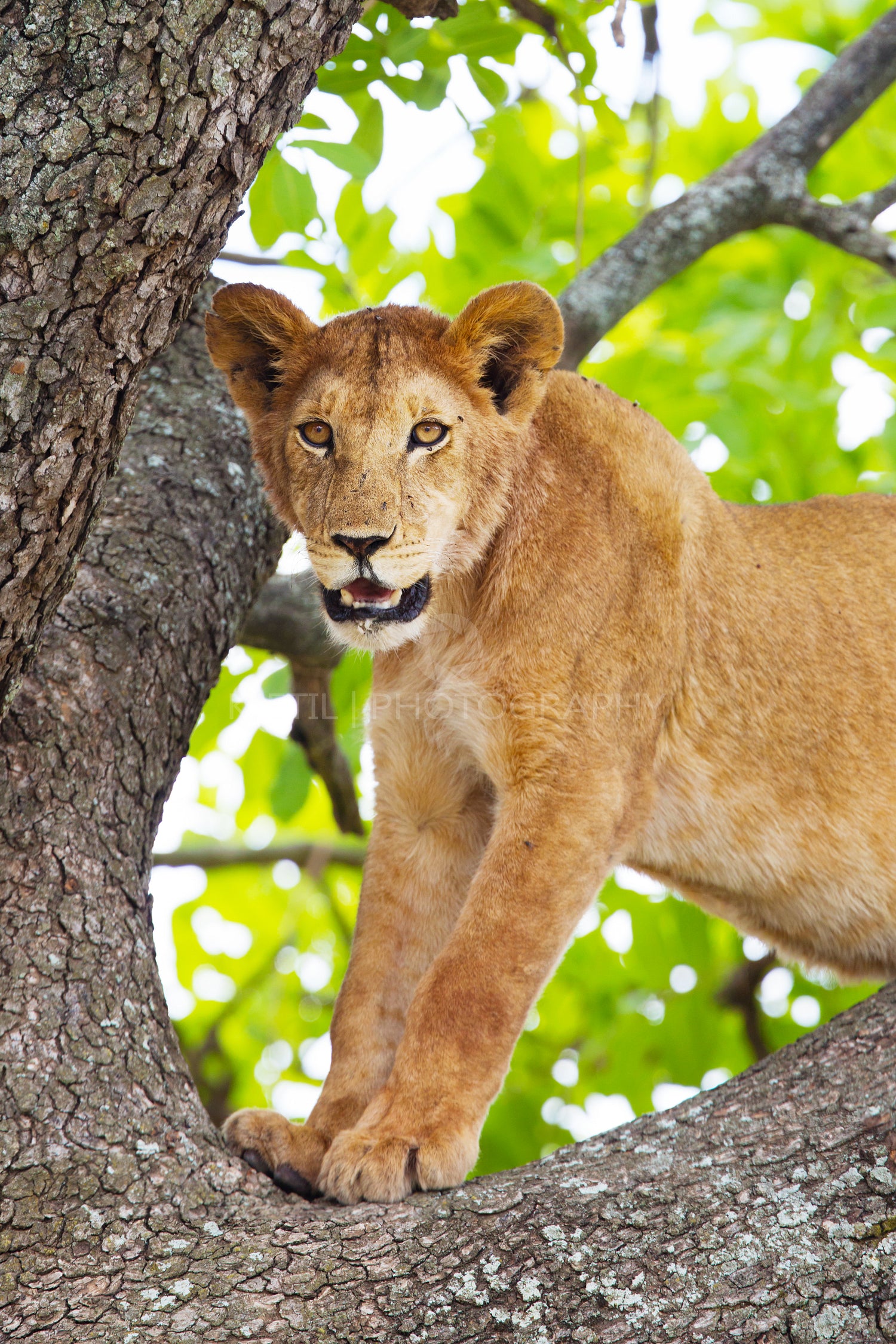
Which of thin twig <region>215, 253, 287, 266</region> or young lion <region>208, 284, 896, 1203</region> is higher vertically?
thin twig <region>215, 253, 287, 266</region>

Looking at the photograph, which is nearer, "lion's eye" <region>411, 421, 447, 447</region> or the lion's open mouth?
the lion's open mouth

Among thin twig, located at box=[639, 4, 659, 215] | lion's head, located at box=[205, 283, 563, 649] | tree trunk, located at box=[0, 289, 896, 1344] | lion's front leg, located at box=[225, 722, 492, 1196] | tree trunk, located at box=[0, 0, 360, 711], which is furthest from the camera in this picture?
thin twig, located at box=[639, 4, 659, 215]

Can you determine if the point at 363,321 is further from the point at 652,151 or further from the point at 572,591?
the point at 652,151

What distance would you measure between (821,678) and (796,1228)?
236 cm

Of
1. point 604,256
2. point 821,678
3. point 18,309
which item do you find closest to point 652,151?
point 604,256

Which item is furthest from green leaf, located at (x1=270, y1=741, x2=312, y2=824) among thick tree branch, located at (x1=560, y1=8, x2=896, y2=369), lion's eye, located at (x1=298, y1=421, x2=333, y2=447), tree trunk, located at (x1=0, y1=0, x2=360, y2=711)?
tree trunk, located at (x1=0, y1=0, x2=360, y2=711)

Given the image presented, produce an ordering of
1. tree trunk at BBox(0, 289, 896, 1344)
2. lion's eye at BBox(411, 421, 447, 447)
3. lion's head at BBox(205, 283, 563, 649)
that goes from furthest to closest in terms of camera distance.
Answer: lion's eye at BBox(411, 421, 447, 447) < lion's head at BBox(205, 283, 563, 649) < tree trunk at BBox(0, 289, 896, 1344)

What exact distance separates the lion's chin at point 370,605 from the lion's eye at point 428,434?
18.2 inches

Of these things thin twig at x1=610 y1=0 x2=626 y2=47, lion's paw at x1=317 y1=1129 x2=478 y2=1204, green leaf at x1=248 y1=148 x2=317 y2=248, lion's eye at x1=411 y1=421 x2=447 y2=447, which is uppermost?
thin twig at x1=610 y1=0 x2=626 y2=47

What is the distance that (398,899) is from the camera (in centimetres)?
487

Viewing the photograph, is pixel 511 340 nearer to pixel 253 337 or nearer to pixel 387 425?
pixel 387 425

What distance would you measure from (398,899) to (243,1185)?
1461 mm

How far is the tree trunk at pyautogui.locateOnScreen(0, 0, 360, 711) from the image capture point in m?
2.83

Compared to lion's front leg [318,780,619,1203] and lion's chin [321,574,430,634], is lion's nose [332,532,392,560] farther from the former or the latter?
lion's front leg [318,780,619,1203]
